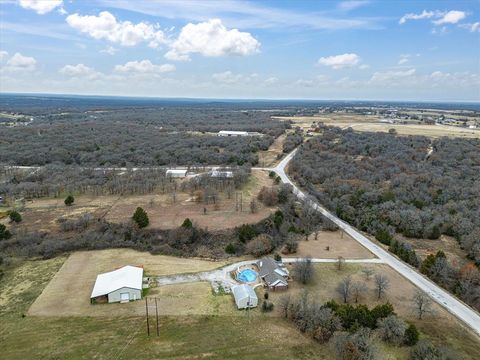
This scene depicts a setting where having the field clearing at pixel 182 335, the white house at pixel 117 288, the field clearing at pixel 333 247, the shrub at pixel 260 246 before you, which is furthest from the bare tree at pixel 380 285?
the white house at pixel 117 288

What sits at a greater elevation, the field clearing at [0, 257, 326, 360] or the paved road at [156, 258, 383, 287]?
the paved road at [156, 258, 383, 287]

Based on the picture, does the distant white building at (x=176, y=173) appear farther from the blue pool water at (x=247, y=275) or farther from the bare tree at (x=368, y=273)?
the bare tree at (x=368, y=273)

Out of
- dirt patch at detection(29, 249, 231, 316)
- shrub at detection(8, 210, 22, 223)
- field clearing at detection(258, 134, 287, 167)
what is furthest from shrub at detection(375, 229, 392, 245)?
shrub at detection(8, 210, 22, 223)

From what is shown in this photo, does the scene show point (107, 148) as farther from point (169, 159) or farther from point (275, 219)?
point (275, 219)

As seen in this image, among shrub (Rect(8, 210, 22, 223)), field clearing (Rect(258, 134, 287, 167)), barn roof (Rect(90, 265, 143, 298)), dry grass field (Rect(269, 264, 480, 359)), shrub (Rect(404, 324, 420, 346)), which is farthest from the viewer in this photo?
field clearing (Rect(258, 134, 287, 167))

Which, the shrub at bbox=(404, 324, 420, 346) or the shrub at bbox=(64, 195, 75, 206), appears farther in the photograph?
the shrub at bbox=(64, 195, 75, 206)

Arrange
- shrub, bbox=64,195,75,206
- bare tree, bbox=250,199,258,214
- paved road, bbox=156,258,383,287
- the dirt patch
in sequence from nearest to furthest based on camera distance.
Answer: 1. the dirt patch
2. paved road, bbox=156,258,383,287
3. bare tree, bbox=250,199,258,214
4. shrub, bbox=64,195,75,206

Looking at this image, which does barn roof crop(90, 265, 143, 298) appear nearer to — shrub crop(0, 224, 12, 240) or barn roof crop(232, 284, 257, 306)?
barn roof crop(232, 284, 257, 306)

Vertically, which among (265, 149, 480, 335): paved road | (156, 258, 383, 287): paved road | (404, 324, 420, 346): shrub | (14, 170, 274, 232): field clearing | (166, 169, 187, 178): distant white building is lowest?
(265, 149, 480, 335): paved road

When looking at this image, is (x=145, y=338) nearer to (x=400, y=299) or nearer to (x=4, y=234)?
(x=400, y=299)
